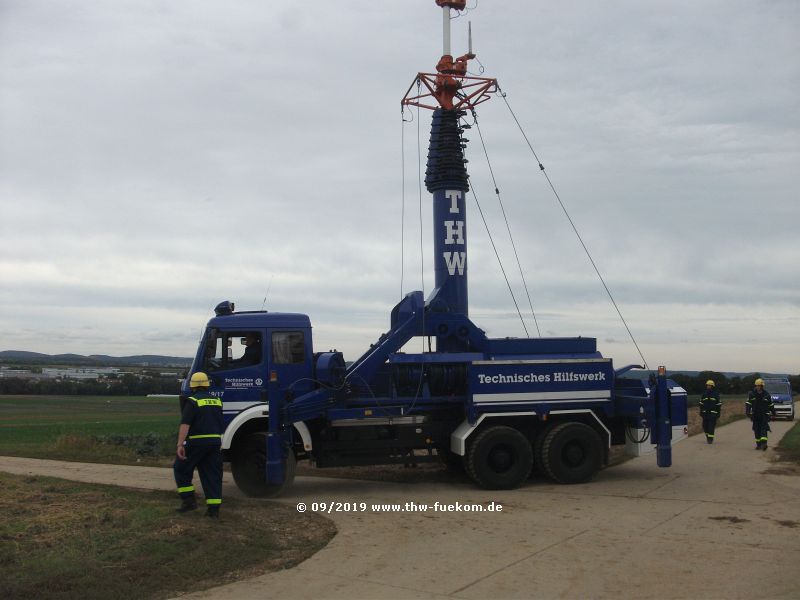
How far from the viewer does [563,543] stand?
8.70m

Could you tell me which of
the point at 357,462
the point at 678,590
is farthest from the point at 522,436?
the point at 678,590

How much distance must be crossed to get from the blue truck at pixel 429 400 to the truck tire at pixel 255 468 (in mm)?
23

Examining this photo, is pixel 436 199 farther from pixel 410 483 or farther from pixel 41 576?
pixel 41 576

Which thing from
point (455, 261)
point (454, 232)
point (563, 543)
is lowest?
point (563, 543)

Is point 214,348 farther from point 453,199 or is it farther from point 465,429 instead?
point 453,199

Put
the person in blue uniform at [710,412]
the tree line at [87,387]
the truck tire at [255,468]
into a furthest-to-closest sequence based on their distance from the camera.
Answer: the tree line at [87,387] → the person in blue uniform at [710,412] → the truck tire at [255,468]

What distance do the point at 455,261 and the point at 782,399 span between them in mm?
24307

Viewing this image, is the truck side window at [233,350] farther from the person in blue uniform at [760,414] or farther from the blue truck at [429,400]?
the person in blue uniform at [760,414]

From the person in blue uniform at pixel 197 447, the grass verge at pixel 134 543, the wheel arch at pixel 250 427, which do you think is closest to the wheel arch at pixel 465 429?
the wheel arch at pixel 250 427

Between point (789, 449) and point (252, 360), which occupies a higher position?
point (252, 360)

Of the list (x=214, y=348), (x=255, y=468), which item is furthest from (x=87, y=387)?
(x=255, y=468)

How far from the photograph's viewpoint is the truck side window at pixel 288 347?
41.6 ft

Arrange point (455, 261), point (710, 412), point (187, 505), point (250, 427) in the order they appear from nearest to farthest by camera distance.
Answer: point (187, 505) < point (250, 427) < point (455, 261) < point (710, 412)

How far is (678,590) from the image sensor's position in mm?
6855
